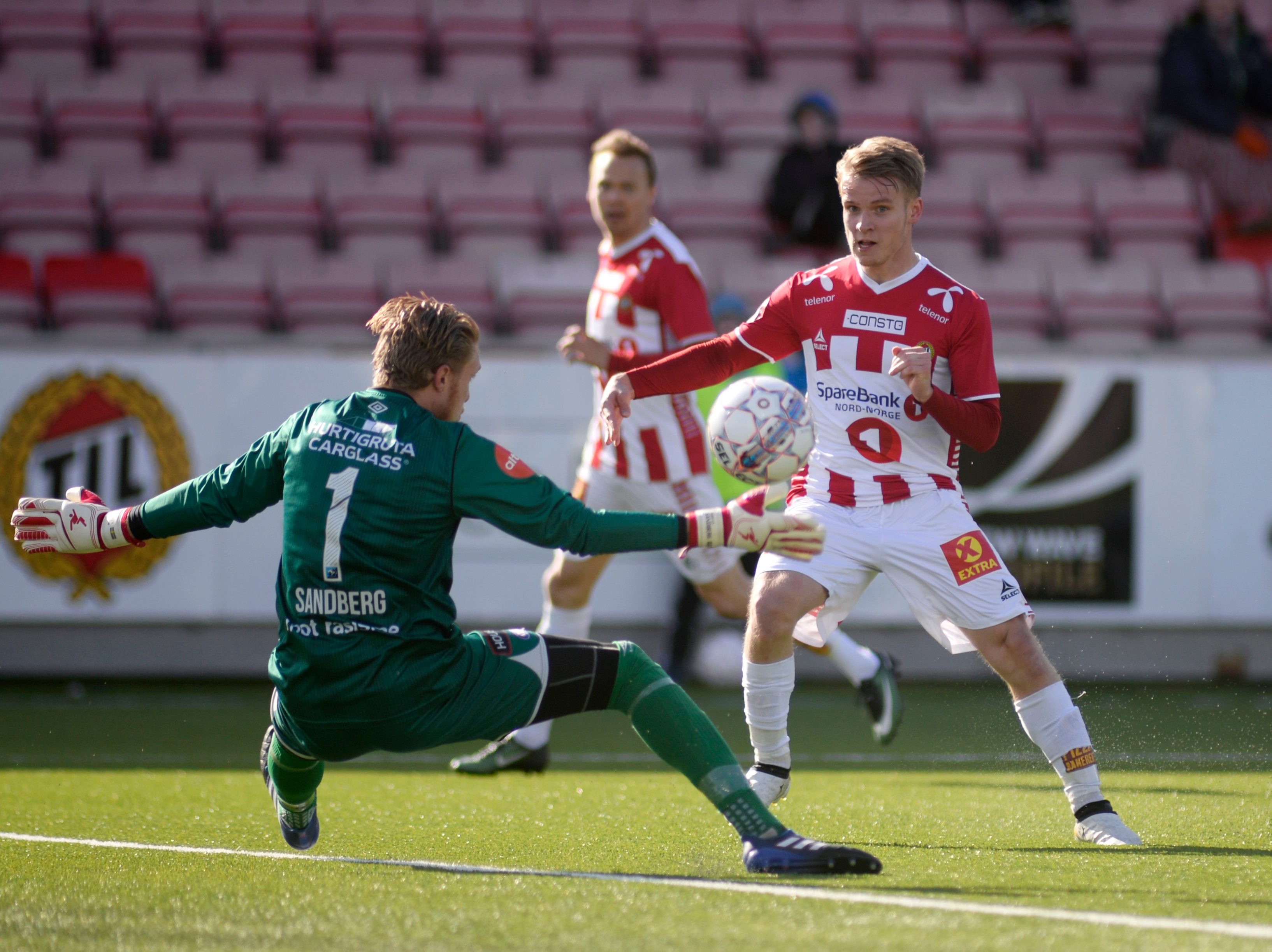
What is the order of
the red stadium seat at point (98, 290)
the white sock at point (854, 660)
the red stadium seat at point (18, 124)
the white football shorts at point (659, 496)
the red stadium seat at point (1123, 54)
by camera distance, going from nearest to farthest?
the white football shorts at point (659, 496) < the white sock at point (854, 660) < the red stadium seat at point (98, 290) < the red stadium seat at point (18, 124) < the red stadium seat at point (1123, 54)

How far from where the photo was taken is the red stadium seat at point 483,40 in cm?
1259

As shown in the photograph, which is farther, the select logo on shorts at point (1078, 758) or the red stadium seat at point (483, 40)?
the red stadium seat at point (483, 40)

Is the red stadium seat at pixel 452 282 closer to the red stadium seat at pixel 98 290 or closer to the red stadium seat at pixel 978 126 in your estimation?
the red stadium seat at pixel 98 290

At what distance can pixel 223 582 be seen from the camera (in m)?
8.84

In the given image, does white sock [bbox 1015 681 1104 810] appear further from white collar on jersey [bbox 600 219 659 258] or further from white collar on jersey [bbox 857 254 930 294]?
white collar on jersey [bbox 600 219 659 258]

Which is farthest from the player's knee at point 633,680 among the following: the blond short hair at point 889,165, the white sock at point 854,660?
the white sock at point 854,660

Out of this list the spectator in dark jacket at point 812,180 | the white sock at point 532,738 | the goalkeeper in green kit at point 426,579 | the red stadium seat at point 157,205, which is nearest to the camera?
the goalkeeper in green kit at point 426,579

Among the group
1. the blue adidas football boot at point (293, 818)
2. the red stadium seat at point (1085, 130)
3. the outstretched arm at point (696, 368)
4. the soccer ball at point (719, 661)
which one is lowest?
the soccer ball at point (719, 661)

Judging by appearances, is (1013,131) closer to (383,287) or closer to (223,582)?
(383,287)

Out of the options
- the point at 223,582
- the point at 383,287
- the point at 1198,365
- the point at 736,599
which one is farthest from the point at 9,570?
the point at 1198,365

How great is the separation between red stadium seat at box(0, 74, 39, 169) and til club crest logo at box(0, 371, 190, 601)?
11.6ft

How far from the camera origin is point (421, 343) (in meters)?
3.71

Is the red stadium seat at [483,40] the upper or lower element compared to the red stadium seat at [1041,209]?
upper

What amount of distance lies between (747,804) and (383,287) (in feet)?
23.9
